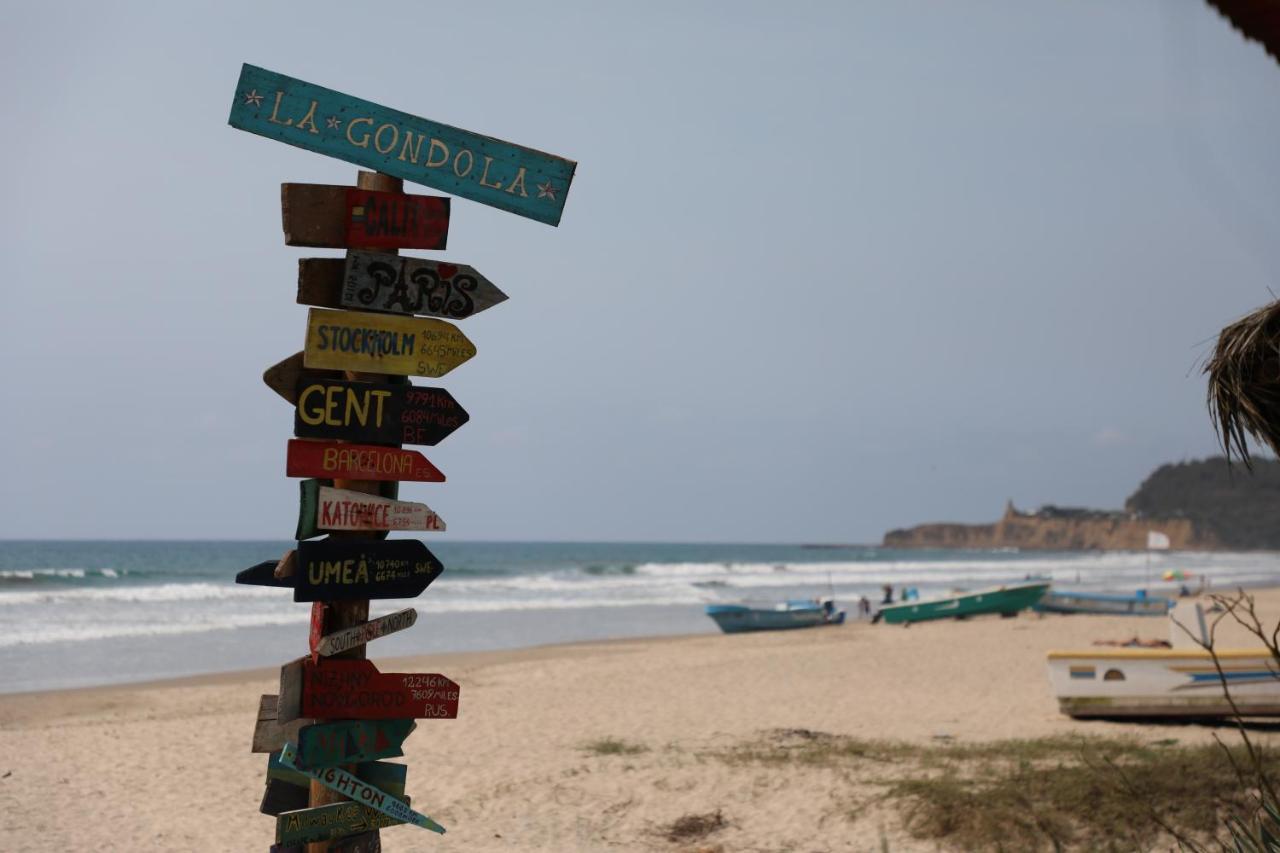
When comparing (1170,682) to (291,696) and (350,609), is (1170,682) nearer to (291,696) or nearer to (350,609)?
(350,609)

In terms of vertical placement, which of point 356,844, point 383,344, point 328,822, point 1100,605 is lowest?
point 1100,605

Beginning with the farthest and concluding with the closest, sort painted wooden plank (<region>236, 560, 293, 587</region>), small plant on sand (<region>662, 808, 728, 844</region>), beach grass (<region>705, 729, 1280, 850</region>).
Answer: small plant on sand (<region>662, 808, 728, 844</region>) → beach grass (<region>705, 729, 1280, 850</region>) → painted wooden plank (<region>236, 560, 293, 587</region>)

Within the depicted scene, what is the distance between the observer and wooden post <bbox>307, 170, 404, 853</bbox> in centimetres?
422

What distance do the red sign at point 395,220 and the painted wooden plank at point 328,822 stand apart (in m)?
2.06

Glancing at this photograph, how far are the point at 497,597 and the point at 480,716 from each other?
31251 millimetres

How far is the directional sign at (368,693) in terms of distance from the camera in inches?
164

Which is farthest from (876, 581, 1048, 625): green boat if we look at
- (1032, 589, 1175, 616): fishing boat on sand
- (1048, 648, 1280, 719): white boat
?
(1048, 648, 1280, 719): white boat

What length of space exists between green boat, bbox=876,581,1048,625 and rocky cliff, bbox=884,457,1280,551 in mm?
128913

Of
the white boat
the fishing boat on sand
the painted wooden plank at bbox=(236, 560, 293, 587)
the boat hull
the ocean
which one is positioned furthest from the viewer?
the fishing boat on sand

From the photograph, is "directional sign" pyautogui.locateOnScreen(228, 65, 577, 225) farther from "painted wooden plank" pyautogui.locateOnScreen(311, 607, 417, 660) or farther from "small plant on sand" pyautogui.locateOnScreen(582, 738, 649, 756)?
"small plant on sand" pyautogui.locateOnScreen(582, 738, 649, 756)

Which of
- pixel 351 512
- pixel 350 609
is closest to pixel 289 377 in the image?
pixel 351 512

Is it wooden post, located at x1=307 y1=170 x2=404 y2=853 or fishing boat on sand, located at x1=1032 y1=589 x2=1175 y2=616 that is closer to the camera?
wooden post, located at x1=307 y1=170 x2=404 y2=853

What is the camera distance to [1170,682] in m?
11.3

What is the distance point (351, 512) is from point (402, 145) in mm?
1371
